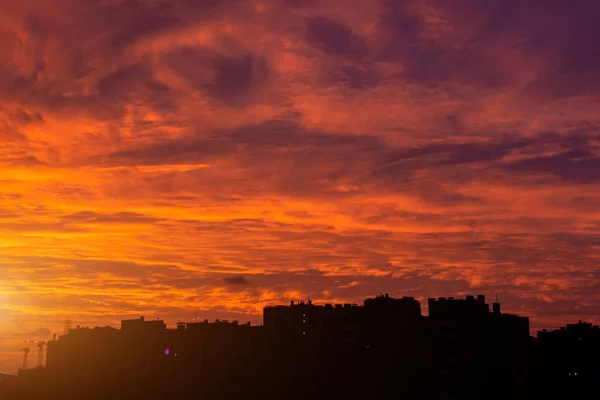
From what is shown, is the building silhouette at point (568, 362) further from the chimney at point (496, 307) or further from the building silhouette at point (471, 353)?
the chimney at point (496, 307)

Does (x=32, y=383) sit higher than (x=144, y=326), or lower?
lower

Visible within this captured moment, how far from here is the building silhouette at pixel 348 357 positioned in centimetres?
10569

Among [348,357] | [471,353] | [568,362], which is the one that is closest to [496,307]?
[471,353]

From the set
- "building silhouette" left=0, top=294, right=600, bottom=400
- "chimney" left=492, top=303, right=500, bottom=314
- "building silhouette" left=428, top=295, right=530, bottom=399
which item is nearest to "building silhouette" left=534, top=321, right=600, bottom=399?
"building silhouette" left=0, top=294, right=600, bottom=400

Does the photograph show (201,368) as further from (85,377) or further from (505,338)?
(505,338)

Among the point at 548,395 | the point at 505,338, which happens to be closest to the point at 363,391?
the point at 505,338

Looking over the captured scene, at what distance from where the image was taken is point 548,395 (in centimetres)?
12244

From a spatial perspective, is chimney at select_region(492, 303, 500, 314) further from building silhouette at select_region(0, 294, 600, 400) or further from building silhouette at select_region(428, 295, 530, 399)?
building silhouette at select_region(428, 295, 530, 399)

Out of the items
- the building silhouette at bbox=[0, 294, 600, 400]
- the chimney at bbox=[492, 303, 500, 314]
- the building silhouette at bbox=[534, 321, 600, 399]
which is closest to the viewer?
the building silhouette at bbox=[0, 294, 600, 400]

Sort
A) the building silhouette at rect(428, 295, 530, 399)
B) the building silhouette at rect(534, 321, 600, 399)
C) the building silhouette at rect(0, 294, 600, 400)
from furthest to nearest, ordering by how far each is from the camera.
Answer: the building silhouette at rect(534, 321, 600, 399)
the building silhouette at rect(0, 294, 600, 400)
the building silhouette at rect(428, 295, 530, 399)

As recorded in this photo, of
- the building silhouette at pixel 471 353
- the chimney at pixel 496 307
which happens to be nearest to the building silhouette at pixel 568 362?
the building silhouette at pixel 471 353

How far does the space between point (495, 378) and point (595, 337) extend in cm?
3061

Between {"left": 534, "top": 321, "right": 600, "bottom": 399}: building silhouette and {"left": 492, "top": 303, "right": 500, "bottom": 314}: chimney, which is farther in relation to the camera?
{"left": 534, "top": 321, "right": 600, "bottom": 399}: building silhouette

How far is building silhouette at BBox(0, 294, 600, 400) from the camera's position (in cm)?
10569
